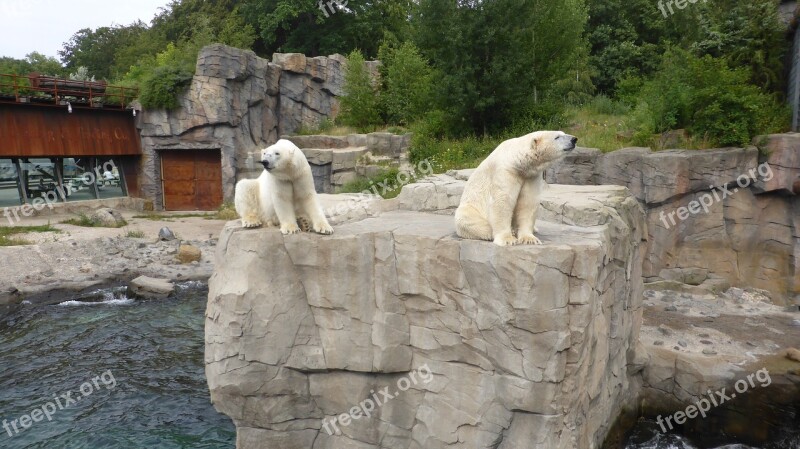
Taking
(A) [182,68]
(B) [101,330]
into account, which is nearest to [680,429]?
(B) [101,330]

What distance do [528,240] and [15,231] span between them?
690 inches

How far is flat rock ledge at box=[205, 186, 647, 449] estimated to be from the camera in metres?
5.36

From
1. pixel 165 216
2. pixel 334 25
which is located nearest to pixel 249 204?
pixel 165 216

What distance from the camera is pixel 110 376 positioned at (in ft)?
32.0

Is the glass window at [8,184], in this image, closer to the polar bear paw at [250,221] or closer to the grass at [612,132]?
the polar bear paw at [250,221]

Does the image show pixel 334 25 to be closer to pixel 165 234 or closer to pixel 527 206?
pixel 165 234

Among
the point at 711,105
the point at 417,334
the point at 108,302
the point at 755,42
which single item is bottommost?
the point at 108,302

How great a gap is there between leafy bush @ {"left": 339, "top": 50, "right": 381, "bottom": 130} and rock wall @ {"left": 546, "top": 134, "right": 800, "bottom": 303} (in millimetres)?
12135

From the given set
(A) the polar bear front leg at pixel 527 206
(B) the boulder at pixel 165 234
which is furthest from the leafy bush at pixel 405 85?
(A) the polar bear front leg at pixel 527 206

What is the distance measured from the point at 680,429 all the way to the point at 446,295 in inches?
203

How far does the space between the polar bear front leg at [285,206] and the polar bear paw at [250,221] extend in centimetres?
41

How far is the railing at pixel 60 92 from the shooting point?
64.5 ft

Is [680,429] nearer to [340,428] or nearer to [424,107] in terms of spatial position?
[340,428]

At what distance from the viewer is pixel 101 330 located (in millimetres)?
11727
